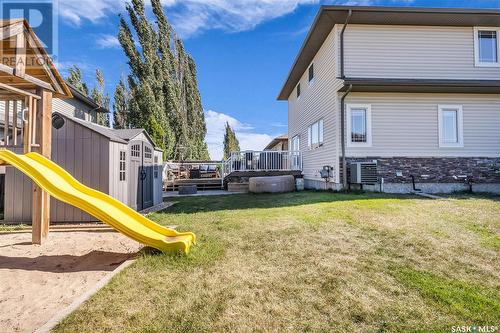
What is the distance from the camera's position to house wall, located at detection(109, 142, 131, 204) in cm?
643

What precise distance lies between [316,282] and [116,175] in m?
5.55

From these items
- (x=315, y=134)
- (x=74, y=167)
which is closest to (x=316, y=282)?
(x=74, y=167)

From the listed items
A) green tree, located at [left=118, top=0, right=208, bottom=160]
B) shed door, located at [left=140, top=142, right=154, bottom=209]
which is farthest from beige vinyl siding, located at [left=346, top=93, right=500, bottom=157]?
green tree, located at [left=118, top=0, right=208, bottom=160]

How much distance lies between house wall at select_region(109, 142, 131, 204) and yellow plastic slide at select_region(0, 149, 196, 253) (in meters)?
1.91

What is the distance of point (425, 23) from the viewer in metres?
9.78

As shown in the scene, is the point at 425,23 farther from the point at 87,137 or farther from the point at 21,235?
the point at 21,235

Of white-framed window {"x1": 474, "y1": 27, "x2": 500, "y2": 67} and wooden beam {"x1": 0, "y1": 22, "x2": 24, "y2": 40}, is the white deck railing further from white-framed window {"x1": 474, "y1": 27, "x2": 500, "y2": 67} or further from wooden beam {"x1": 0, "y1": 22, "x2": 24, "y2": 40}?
wooden beam {"x1": 0, "y1": 22, "x2": 24, "y2": 40}

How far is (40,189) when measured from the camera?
4625 millimetres

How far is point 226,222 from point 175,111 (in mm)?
18817

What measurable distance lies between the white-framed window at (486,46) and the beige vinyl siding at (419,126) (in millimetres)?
1405

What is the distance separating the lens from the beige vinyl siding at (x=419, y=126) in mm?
9641

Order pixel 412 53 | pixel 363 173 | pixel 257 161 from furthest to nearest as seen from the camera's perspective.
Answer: pixel 257 161 → pixel 412 53 → pixel 363 173

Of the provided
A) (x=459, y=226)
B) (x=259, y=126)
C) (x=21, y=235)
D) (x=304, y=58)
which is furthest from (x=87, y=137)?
(x=259, y=126)

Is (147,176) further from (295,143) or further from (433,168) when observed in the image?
(295,143)
